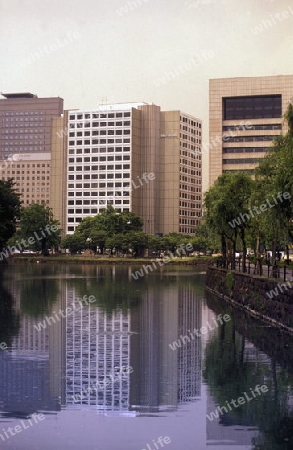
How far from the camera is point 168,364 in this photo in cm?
2178

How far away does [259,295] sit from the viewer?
35.8 metres

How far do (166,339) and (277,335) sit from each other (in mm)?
4288

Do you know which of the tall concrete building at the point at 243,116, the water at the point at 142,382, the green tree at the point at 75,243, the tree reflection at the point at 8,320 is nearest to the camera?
the water at the point at 142,382

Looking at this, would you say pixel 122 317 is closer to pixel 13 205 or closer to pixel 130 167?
pixel 13 205

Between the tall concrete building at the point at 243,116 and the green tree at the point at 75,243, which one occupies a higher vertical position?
the tall concrete building at the point at 243,116

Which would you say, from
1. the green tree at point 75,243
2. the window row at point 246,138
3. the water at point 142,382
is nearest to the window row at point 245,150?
the window row at point 246,138

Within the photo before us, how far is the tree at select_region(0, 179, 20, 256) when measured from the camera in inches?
3007

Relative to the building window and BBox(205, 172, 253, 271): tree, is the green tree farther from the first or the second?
BBox(205, 172, 253, 271): tree

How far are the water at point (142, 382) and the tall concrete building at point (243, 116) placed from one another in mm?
103571

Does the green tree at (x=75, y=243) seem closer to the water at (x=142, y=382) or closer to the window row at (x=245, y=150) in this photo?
the window row at (x=245, y=150)

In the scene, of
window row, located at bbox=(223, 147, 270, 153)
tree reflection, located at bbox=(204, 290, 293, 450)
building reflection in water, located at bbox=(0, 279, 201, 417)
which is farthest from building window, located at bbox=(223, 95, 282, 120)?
tree reflection, located at bbox=(204, 290, 293, 450)

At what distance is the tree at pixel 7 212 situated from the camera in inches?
3007

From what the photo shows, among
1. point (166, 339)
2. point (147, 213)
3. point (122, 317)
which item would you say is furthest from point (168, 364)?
point (147, 213)

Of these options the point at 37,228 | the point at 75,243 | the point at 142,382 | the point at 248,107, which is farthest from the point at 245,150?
the point at 142,382
